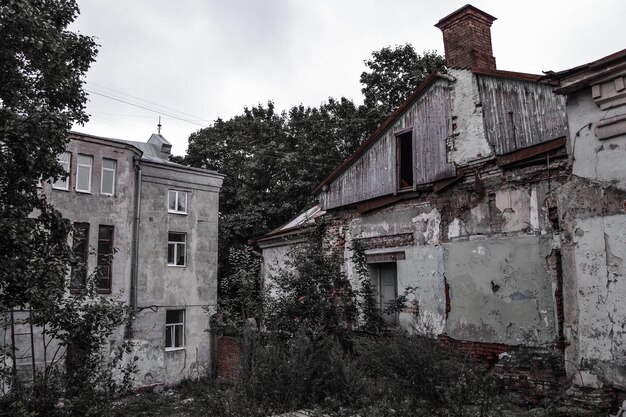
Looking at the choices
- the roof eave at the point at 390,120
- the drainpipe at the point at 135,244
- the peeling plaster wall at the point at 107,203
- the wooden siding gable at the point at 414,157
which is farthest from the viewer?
the drainpipe at the point at 135,244

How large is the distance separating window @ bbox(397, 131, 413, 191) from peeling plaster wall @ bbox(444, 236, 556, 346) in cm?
227

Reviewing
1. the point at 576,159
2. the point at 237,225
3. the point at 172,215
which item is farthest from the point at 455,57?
the point at 237,225

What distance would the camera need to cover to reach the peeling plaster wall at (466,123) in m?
9.52

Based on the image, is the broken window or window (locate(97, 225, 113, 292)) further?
window (locate(97, 225, 113, 292))

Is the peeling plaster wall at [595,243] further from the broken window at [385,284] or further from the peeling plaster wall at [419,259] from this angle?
the broken window at [385,284]

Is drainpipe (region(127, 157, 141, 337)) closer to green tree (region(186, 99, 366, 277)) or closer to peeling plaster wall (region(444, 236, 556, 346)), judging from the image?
green tree (region(186, 99, 366, 277))

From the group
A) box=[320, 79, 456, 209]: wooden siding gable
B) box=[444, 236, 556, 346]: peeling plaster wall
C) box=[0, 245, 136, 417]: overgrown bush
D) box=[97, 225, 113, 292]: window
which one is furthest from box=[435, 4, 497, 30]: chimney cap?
box=[97, 225, 113, 292]: window

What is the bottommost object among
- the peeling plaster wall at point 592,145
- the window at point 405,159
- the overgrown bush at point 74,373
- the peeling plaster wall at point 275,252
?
the overgrown bush at point 74,373

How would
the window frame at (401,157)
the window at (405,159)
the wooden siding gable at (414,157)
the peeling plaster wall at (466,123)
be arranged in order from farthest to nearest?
the window at (405,159) < the window frame at (401,157) < the wooden siding gable at (414,157) < the peeling plaster wall at (466,123)

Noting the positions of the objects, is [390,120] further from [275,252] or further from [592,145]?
[275,252]

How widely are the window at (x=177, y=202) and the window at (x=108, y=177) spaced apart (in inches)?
104

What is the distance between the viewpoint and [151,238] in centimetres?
2016

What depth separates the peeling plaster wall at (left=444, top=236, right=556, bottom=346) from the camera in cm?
806

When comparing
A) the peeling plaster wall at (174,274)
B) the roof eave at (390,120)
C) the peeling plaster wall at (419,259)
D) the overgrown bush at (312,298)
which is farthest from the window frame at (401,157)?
the peeling plaster wall at (174,274)
